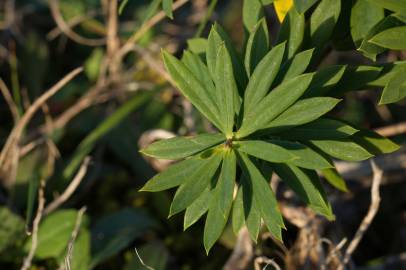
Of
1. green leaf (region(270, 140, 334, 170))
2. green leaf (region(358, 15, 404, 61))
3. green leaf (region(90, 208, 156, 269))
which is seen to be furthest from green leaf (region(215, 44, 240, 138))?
green leaf (region(90, 208, 156, 269))

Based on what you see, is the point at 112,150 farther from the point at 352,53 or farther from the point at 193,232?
the point at 352,53

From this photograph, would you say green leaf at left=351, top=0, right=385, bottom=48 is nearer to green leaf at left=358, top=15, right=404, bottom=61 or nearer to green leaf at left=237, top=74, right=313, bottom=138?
green leaf at left=358, top=15, right=404, bottom=61

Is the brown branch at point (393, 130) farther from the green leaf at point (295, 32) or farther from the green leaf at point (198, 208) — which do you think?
the green leaf at point (198, 208)

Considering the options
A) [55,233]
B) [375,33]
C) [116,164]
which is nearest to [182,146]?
[375,33]

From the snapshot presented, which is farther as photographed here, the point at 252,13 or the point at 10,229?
the point at 10,229

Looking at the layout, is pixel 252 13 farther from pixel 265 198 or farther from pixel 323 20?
pixel 265 198

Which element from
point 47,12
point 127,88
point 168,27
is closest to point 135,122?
point 127,88

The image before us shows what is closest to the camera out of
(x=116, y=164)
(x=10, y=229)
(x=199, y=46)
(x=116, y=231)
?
(x=199, y=46)
